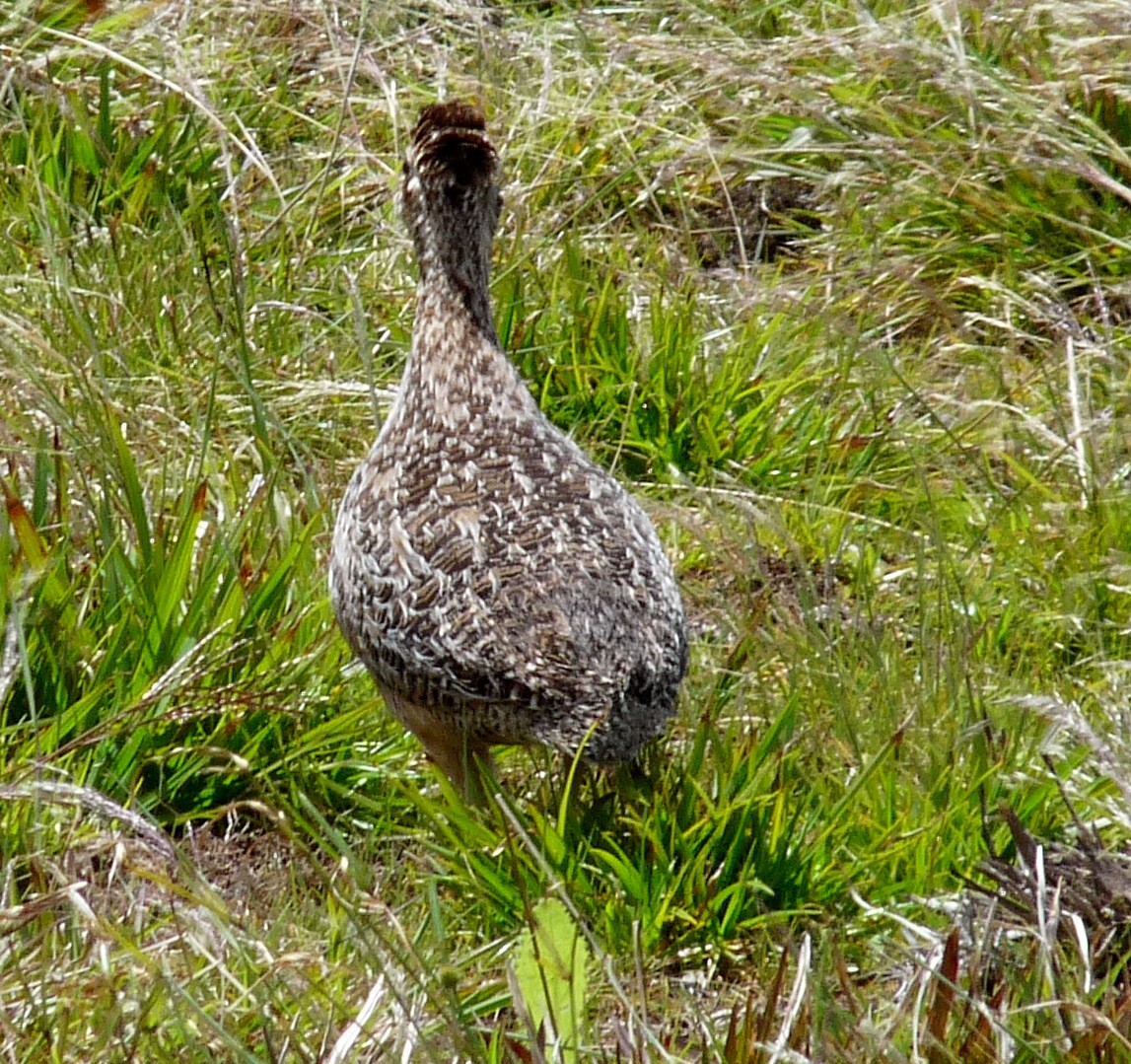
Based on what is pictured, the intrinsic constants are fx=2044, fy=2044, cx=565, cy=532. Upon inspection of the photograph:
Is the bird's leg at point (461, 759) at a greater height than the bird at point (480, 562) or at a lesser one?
lesser

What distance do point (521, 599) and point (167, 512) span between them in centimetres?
129

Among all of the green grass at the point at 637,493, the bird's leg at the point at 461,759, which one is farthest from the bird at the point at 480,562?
the green grass at the point at 637,493

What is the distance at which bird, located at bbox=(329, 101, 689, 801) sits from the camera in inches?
158

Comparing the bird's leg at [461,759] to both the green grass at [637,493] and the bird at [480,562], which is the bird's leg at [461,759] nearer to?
the bird at [480,562]

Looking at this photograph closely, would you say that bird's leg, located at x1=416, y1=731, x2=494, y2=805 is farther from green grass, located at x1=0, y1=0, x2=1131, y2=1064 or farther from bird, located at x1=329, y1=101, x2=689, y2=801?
green grass, located at x1=0, y1=0, x2=1131, y2=1064

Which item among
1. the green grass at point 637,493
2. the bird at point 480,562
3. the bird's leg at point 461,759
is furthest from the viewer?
the bird's leg at point 461,759

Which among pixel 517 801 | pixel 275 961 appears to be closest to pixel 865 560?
pixel 517 801

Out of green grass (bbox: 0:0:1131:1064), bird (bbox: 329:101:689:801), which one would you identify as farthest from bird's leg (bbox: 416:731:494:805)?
green grass (bbox: 0:0:1131:1064)

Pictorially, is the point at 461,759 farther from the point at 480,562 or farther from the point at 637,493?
the point at 637,493

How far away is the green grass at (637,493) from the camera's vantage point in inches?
135

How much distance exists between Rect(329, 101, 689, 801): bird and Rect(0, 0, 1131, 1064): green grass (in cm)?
21

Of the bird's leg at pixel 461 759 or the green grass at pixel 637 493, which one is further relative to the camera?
the bird's leg at pixel 461 759

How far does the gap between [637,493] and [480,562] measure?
1.64 meters

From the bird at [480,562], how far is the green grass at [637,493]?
21cm
